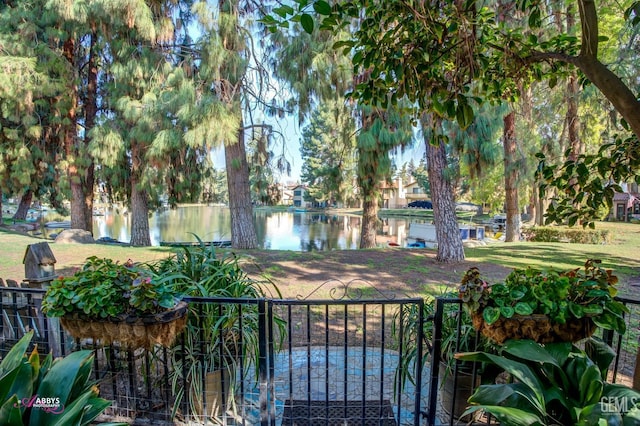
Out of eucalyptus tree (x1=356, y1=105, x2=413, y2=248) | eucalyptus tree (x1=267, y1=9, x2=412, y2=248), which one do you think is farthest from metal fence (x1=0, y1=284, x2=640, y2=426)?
eucalyptus tree (x1=356, y1=105, x2=413, y2=248)

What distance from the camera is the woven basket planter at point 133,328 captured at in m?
1.69

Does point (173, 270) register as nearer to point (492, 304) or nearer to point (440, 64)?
point (492, 304)

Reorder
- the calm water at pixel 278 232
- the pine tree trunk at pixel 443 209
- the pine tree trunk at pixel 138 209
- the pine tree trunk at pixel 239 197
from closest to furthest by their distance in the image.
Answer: the pine tree trunk at pixel 443 209 → the pine tree trunk at pixel 239 197 → the pine tree trunk at pixel 138 209 → the calm water at pixel 278 232

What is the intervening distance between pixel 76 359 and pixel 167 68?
7.78 meters

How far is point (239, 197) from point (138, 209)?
4.19 metres

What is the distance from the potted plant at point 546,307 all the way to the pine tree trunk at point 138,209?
1008 centimetres

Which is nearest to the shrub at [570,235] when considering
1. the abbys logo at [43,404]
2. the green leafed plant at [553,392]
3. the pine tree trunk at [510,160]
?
the pine tree trunk at [510,160]

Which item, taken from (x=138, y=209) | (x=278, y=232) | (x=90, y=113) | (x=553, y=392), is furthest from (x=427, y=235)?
(x=553, y=392)

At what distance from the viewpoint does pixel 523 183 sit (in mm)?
11625

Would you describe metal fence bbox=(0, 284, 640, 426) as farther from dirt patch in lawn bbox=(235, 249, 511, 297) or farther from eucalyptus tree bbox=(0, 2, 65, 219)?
eucalyptus tree bbox=(0, 2, 65, 219)

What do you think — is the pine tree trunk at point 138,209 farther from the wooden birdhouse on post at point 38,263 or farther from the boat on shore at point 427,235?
the boat on shore at point 427,235

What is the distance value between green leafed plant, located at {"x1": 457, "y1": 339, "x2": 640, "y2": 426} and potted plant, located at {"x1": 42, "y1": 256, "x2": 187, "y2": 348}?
146 cm

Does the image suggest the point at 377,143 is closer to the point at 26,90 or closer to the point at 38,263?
the point at 38,263

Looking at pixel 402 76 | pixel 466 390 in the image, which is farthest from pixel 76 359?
pixel 466 390
